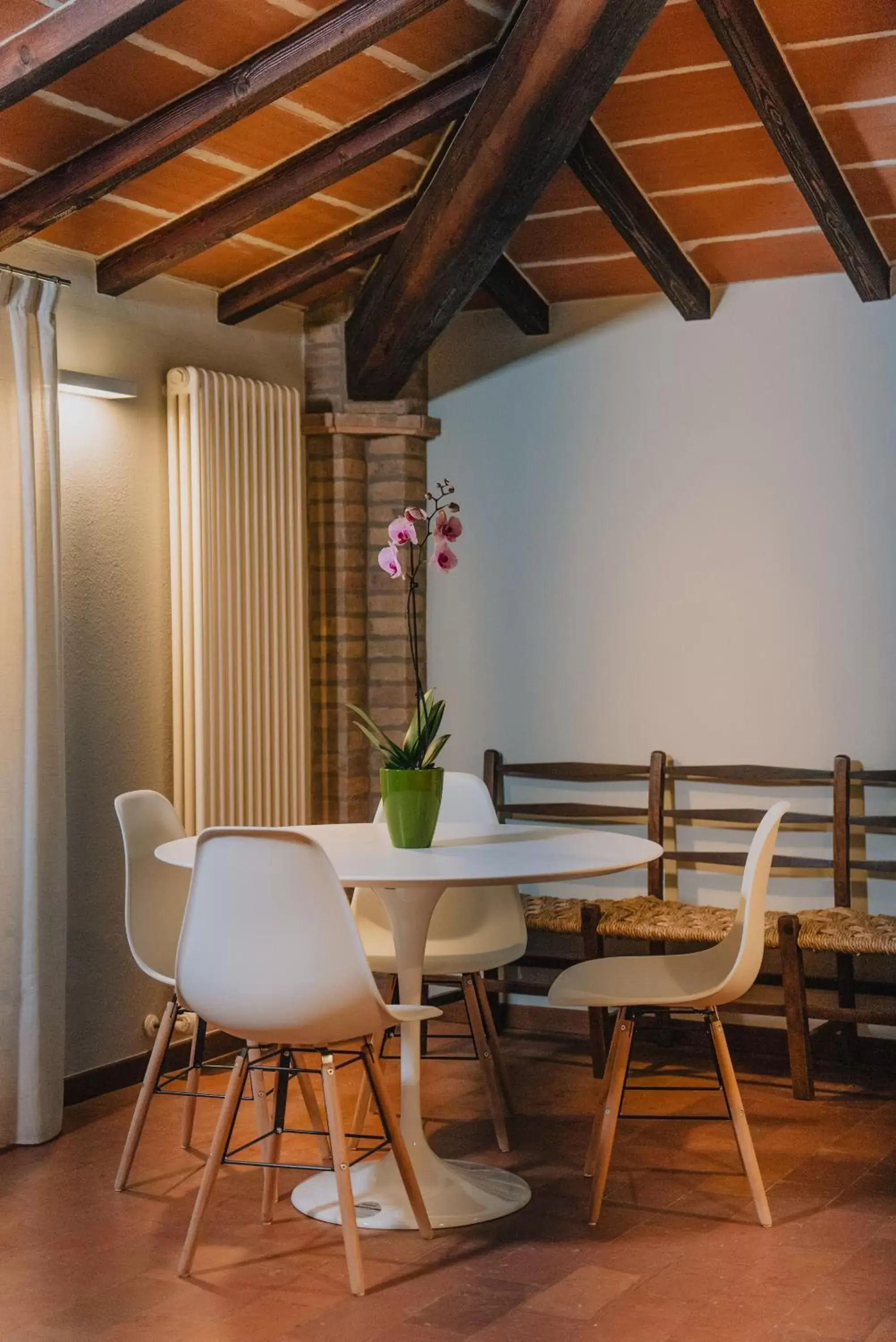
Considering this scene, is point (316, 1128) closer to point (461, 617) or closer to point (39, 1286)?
point (39, 1286)

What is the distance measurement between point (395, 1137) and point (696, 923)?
5.36 feet

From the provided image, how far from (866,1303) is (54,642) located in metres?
2.54

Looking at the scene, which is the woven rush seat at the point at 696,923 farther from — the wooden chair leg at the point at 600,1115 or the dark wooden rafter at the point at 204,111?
the dark wooden rafter at the point at 204,111

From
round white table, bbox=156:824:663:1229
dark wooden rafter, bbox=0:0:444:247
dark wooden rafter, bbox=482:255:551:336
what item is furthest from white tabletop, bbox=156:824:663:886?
dark wooden rafter, bbox=482:255:551:336

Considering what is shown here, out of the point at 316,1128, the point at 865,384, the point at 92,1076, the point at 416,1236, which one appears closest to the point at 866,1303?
the point at 416,1236

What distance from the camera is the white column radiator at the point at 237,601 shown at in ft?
15.8

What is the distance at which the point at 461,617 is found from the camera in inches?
223

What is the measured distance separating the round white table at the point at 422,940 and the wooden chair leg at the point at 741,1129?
445 millimetres

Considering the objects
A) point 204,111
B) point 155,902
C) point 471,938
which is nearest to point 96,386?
point 204,111

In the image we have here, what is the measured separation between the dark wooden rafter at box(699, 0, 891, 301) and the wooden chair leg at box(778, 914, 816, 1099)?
77.2 inches

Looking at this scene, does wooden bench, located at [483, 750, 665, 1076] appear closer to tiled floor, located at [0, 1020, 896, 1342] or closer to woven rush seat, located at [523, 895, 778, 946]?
woven rush seat, located at [523, 895, 778, 946]

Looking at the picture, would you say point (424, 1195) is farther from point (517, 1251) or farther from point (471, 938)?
point (471, 938)

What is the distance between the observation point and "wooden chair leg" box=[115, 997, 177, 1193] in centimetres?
377

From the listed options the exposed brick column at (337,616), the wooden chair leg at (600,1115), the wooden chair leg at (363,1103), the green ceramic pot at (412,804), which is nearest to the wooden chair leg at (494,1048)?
the wooden chair leg at (363,1103)
